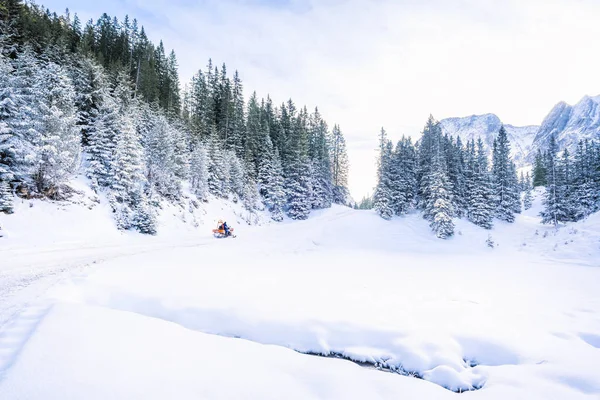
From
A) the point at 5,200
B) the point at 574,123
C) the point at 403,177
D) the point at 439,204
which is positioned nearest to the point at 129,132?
the point at 5,200

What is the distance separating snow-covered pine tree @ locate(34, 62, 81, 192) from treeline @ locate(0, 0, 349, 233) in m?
0.06

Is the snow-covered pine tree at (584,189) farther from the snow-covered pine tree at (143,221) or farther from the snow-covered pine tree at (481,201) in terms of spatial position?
the snow-covered pine tree at (143,221)

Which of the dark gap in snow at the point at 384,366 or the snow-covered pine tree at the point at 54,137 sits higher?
the snow-covered pine tree at the point at 54,137

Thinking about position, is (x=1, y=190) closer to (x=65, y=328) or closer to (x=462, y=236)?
(x=65, y=328)

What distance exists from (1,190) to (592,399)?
69.8ft

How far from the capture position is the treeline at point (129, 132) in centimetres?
1579

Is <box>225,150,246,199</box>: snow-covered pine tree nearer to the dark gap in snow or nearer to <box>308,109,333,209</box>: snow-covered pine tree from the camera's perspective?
<box>308,109,333,209</box>: snow-covered pine tree

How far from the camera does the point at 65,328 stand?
14.7 ft

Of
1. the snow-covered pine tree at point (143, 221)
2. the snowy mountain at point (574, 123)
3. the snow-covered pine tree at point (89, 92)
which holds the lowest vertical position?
the snow-covered pine tree at point (143, 221)

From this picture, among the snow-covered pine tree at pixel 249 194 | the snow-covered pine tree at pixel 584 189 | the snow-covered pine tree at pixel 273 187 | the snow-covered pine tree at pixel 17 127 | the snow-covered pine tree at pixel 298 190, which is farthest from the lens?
the snow-covered pine tree at pixel 298 190

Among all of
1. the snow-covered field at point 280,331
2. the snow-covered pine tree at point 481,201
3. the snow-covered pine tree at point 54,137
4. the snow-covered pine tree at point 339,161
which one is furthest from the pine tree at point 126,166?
the snow-covered pine tree at point 339,161

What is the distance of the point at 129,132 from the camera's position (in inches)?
822

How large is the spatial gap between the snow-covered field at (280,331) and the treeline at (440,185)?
2071cm

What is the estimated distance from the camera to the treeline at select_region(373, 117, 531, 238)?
31.2 metres
